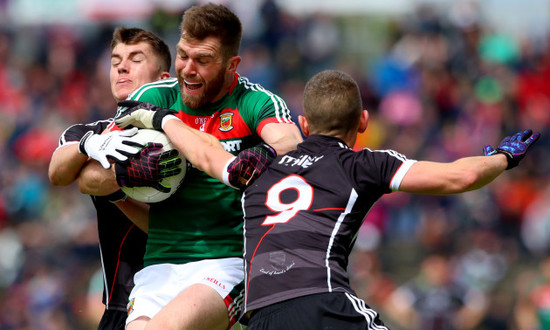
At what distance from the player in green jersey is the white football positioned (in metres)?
0.17

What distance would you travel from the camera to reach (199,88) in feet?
16.4

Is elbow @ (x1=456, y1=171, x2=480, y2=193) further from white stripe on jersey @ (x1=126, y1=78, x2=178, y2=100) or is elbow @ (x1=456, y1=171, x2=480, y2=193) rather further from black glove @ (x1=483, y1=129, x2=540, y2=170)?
white stripe on jersey @ (x1=126, y1=78, x2=178, y2=100)

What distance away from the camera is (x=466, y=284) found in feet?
35.9

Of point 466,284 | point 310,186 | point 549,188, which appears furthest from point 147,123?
point 549,188

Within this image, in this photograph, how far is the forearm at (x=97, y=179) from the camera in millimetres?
4859

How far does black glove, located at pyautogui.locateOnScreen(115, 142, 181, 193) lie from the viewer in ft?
15.3

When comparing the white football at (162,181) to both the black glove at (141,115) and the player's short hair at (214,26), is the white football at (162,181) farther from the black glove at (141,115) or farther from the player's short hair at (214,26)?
the player's short hair at (214,26)

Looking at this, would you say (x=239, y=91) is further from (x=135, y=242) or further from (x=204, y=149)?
(x=135, y=242)

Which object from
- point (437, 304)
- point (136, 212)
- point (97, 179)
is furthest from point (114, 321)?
point (437, 304)

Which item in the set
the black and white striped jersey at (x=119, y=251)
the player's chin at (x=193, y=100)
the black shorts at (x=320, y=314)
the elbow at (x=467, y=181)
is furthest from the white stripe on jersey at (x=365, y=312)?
the black and white striped jersey at (x=119, y=251)

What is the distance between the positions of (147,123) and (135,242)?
125 centimetres

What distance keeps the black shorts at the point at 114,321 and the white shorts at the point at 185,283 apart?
2.34ft

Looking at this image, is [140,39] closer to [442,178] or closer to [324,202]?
[324,202]

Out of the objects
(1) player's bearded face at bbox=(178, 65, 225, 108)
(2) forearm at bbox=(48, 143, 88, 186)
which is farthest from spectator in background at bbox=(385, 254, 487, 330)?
(2) forearm at bbox=(48, 143, 88, 186)
